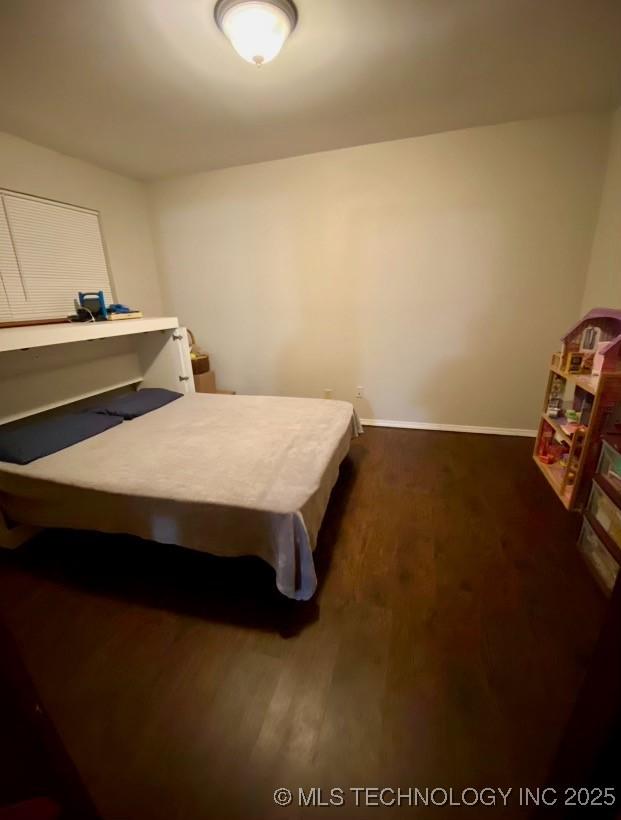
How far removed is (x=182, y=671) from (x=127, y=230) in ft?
12.3

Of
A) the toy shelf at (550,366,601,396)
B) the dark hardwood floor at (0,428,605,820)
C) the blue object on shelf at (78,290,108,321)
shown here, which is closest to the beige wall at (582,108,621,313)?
the toy shelf at (550,366,601,396)

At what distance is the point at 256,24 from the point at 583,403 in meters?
2.60

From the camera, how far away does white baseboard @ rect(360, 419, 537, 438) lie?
10.4ft

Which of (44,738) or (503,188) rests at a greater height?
(503,188)

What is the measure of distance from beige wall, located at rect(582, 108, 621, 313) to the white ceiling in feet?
1.11

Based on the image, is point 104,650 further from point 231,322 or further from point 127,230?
point 127,230

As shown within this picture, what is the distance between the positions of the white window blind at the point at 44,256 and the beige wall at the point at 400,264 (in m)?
0.86

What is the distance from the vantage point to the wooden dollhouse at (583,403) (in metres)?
1.78

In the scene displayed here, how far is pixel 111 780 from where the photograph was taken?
3.22ft

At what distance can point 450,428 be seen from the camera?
3.31 meters

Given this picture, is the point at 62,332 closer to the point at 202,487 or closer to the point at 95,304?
the point at 95,304

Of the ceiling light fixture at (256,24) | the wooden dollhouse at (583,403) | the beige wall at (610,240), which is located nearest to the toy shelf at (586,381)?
the wooden dollhouse at (583,403)

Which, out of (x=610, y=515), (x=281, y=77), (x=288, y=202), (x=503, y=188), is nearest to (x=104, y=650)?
(x=610, y=515)

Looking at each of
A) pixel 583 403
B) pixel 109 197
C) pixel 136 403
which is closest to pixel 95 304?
pixel 136 403
